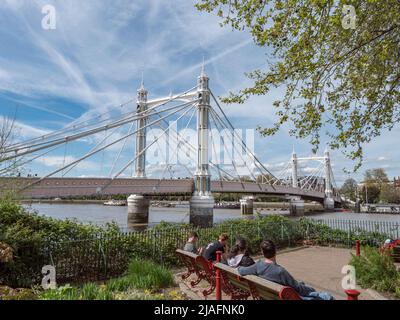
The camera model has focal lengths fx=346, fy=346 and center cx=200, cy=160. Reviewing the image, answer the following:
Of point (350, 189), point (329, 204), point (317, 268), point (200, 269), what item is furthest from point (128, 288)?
point (350, 189)

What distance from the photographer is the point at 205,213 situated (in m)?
34.9

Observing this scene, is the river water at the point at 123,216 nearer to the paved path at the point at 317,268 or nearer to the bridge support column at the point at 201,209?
the bridge support column at the point at 201,209

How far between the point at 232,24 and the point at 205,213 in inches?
1166

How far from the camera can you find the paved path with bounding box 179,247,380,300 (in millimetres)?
5809

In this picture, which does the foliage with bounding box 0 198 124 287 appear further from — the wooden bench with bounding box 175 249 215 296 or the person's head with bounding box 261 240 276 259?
the person's head with bounding box 261 240 276 259

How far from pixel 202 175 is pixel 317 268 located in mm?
27499

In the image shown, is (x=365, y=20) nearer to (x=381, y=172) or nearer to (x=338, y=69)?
(x=338, y=69)

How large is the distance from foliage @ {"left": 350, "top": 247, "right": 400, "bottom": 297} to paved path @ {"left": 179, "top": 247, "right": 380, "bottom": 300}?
30 centimetres

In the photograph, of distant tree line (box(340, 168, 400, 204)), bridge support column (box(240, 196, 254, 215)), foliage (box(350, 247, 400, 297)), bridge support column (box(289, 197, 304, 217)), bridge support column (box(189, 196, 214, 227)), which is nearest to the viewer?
foliage (box(350, 247, 400, 297))

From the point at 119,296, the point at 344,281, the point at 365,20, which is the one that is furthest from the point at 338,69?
the point at 119,296

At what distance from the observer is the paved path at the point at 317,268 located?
581 cm

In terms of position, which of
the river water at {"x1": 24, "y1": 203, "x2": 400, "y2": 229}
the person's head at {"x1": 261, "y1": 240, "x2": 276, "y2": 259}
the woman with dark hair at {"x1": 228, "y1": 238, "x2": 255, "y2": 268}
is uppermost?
the person's head at {"x1": 261, "y1": 240, "x2": 276, "y2": 259}

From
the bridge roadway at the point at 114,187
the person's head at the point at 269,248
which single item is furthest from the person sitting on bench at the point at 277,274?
the bridge roadway at the point at 114,187

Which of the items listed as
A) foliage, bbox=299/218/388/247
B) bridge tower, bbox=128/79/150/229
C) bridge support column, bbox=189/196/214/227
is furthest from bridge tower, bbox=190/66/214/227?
foliage, bbox=299/218/388/247
